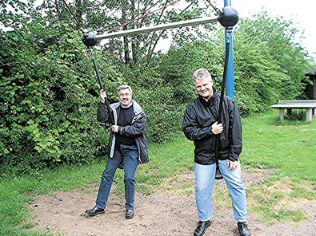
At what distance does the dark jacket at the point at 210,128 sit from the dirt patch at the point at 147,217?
2.86 ft

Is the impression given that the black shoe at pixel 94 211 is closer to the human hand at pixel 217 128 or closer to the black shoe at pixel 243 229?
the black shoe at pixel 243 229

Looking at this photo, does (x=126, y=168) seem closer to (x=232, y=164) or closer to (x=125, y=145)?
(x=125, y=145)

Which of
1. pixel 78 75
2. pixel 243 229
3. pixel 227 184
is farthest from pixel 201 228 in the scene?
pixel 78 75

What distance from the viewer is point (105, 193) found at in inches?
189

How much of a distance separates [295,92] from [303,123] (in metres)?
7.46

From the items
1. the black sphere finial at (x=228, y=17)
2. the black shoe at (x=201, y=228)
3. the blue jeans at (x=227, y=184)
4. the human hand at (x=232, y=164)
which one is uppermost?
the black sphere finial at (x=228, y=17)

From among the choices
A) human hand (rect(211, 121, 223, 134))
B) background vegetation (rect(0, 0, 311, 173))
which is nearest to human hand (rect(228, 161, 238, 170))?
human hand (rect(211, 121, 223, 134))

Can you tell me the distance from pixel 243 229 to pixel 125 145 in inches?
64.3

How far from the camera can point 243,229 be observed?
4062 mm

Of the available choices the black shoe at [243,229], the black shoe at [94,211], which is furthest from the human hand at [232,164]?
the black shoe at [94,211]

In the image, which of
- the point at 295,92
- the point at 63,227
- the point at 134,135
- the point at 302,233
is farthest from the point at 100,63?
the point at 295,92

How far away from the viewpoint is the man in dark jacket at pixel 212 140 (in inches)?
154

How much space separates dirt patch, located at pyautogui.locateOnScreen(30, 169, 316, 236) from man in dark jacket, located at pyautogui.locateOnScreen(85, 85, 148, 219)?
237 millimetres

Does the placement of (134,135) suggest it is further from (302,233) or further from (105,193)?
(302,233)
